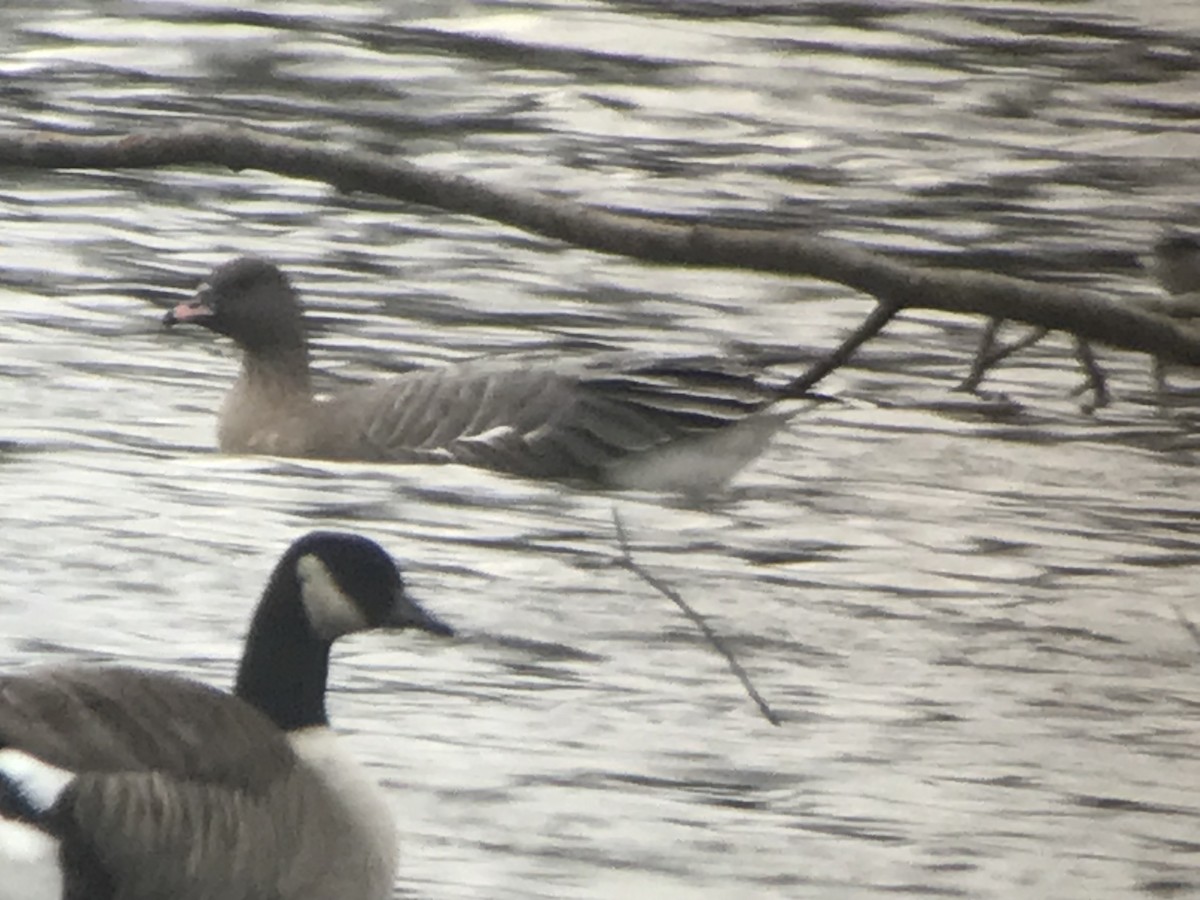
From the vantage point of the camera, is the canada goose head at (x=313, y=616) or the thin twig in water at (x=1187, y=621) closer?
the canada goose head at (x=313, y=616)

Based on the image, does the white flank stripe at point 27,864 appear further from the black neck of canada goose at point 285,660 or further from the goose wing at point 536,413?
the goose wing at point 536,413

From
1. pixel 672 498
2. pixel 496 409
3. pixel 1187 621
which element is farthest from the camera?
pixel 496 409

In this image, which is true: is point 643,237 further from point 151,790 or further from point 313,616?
point 313,616

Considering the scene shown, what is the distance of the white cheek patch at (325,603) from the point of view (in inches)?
115

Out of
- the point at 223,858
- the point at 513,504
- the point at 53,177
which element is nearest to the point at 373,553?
the point at 223,858

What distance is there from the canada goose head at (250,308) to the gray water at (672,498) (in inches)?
2.3

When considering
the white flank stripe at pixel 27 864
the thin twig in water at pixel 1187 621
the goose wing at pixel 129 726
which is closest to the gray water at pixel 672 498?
the thin twig in water at pixel 1187 621

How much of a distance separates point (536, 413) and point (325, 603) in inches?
51.8

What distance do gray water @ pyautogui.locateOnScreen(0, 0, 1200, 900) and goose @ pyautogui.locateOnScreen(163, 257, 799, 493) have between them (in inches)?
2.2

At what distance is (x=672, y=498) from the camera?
394cm

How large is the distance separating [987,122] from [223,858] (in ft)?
7.85

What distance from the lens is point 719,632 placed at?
340cm

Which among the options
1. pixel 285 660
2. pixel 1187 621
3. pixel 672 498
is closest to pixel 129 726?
pixel 285 660

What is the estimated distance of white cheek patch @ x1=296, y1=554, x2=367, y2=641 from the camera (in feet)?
9.55
